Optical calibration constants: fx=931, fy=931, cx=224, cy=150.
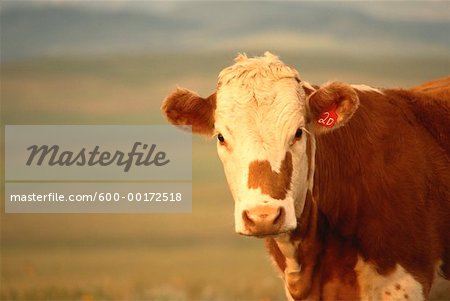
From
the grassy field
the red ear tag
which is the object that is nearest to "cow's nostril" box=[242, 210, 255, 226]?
the red ear tag

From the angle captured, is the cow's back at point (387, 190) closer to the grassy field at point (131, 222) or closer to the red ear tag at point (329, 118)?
the red ear tag at point (329, 118)

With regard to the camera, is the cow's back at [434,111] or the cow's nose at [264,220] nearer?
the cow's nose at [264,220]

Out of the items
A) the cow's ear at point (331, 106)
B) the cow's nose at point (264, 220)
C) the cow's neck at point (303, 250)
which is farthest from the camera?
the cow's neck at point (303, 250)

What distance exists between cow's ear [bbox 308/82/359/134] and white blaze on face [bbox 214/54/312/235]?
0.25 ft

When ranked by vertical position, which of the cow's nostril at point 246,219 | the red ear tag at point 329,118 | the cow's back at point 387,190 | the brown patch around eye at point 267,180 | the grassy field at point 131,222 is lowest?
the grassy field at point 131,222

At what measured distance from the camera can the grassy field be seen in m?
7.40

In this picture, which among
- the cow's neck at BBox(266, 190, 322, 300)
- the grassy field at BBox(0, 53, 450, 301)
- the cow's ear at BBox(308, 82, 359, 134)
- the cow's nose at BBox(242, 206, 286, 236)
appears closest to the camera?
Answer: the cow's nose at BBox(242, 206, 286, 236)

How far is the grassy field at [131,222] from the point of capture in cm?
740

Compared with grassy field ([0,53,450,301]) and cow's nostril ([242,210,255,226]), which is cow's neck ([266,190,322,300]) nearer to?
cow's nostril ([242,210,255,226])

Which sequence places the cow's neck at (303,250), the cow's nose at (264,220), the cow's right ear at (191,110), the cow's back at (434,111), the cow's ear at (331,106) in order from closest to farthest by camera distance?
the cow's nose at (264,220)
the cow's ear at (331,106)
the cow's right ear at (191,110)
the cow's neck at (303,250)
the cow's back at (434,111)

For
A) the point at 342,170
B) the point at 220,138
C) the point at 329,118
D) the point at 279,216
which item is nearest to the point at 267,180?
the point at 279,216

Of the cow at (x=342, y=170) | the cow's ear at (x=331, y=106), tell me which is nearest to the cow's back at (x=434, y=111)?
the cow at (x=342, y=170)

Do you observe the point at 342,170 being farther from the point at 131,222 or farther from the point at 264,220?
the point at 131,222

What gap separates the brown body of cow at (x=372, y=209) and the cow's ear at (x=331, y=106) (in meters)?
0.27
